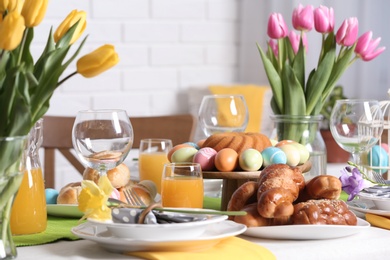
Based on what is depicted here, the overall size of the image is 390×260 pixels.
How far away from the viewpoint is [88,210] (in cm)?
104

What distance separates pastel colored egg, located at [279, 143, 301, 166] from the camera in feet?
4.60

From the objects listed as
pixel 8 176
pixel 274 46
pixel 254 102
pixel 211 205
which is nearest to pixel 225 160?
pixel 211 205

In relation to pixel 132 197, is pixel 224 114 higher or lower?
higher

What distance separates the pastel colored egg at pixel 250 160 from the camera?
1.33 metres

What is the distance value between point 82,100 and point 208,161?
1798mm

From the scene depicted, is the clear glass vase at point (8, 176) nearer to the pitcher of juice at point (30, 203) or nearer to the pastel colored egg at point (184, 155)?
the pitcher of juice at point (30, 203)

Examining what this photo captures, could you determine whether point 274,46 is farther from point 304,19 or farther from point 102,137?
point 102,137

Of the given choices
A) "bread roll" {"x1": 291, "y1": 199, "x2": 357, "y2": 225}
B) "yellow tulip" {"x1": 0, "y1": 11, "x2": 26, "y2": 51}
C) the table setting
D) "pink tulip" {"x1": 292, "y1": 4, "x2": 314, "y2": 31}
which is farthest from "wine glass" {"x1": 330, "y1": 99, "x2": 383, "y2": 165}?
"yellow tulip" {"x1": 0, "y1": 11, "x2": 26, "y2": 51}

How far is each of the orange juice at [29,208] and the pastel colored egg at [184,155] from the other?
0.27 metres

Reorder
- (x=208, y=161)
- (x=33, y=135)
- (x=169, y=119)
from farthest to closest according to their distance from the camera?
(x=169, y=119), (x=208, y=161), (x=33, y=135)

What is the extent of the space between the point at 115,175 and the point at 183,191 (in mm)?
177

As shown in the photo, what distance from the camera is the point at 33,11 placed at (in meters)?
0.94

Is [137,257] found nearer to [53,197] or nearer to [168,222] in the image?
[168,222]

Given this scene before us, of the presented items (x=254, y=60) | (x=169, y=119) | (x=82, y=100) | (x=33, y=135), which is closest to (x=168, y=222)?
(x=33, y=135)
